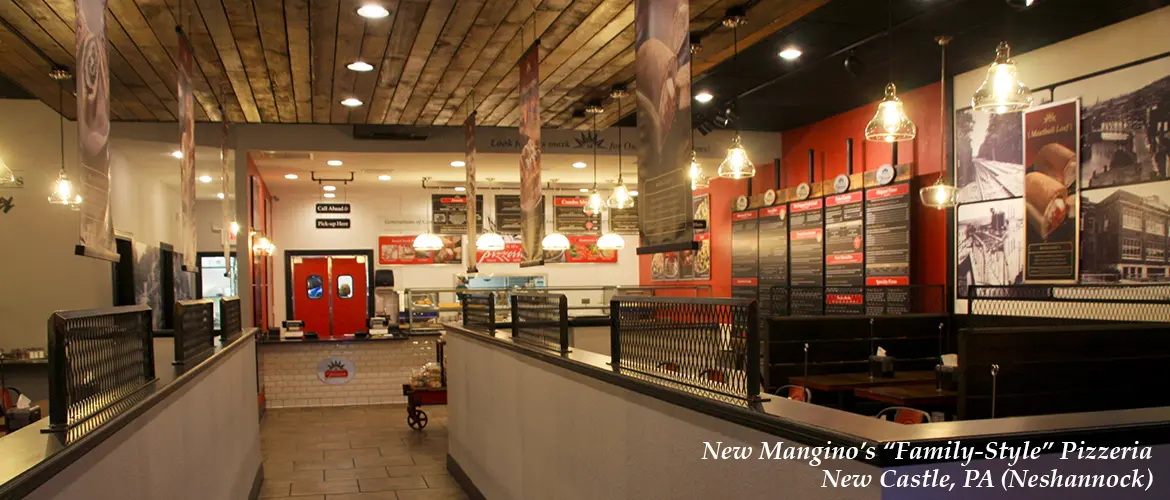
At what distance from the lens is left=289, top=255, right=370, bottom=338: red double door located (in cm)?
1557

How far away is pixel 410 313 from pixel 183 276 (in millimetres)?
5855

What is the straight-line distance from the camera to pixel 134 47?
21.6 feet

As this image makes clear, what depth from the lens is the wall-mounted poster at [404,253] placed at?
1583 cm

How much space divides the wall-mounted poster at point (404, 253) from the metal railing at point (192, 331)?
1072 centimetres

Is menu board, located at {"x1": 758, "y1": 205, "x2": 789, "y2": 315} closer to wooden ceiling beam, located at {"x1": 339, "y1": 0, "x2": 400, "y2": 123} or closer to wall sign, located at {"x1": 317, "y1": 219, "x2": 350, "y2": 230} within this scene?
wooden ceiling beam, located at {"x1": 339, "y1": 0, "x2": 400, "y2": 123}

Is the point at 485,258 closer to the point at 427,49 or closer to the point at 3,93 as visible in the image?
the point at 3,93

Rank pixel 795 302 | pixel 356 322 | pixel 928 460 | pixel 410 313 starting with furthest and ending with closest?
1. pixel 356 322
2. pixel 410 313
3. pixel 795 302
4. pixel 928 460

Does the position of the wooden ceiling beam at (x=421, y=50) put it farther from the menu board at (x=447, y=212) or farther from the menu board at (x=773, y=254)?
the menu board at (x=447, y=212)

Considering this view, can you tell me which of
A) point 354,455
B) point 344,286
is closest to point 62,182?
point 354,455

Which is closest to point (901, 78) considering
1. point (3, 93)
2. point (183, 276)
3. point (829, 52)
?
point (829, 52)

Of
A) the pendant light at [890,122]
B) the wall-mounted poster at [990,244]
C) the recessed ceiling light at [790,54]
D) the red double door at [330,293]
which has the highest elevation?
the recessed ceiling light at [790,54]

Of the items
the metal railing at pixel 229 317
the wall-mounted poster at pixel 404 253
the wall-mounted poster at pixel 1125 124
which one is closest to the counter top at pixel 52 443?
the metal railing at pixel 229 317

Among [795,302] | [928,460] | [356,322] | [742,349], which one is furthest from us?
[356,322]

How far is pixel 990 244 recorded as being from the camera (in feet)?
27.2
